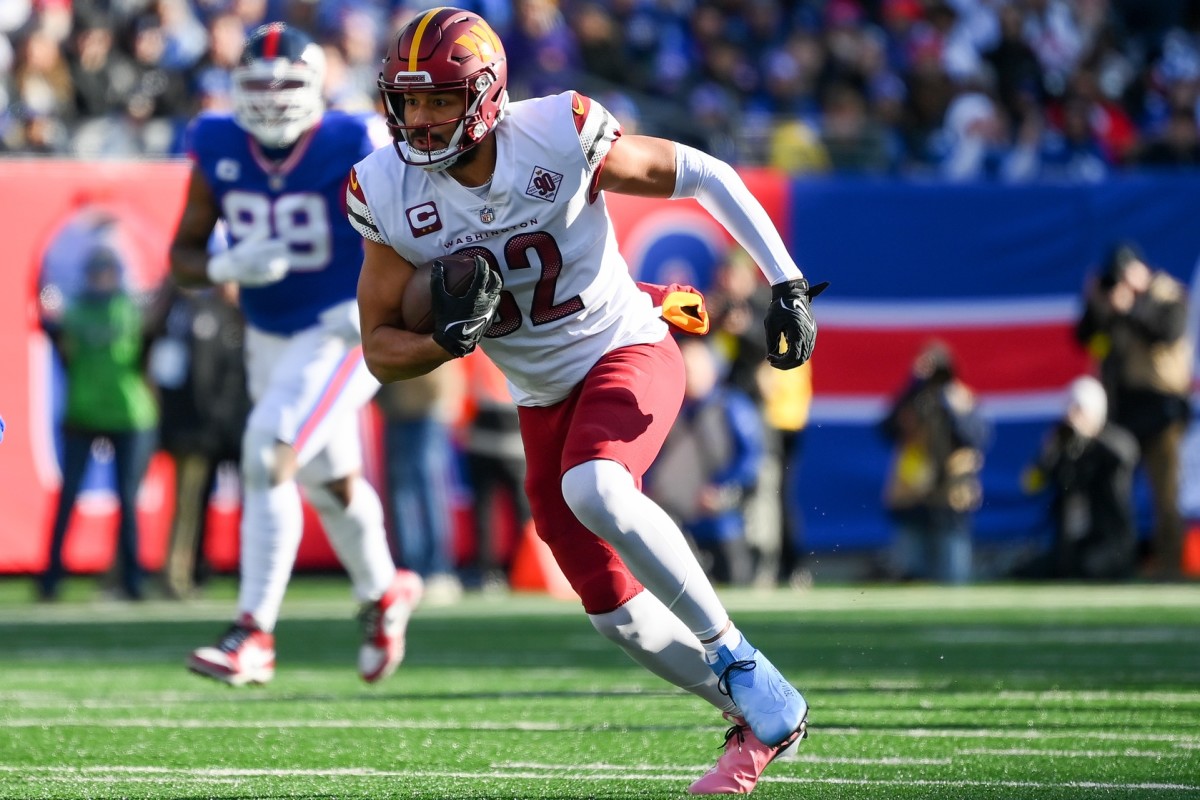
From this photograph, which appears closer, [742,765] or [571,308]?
[742,765]

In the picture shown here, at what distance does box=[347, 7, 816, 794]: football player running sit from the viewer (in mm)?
3871

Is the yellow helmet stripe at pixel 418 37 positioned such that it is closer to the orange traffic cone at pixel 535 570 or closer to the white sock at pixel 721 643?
the white sock at pixel 721 643

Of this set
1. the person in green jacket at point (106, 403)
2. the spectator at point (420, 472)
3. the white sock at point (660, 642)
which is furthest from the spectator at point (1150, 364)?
the white sock at point (660, 642)

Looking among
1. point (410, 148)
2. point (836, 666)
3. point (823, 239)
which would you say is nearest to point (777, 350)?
point (410, 148)

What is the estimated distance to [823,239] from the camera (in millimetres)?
11719

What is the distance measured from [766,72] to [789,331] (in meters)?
10.5

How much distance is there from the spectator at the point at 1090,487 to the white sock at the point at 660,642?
725 cm

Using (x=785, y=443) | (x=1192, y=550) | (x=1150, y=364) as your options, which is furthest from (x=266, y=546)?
(x=1192, y=550)

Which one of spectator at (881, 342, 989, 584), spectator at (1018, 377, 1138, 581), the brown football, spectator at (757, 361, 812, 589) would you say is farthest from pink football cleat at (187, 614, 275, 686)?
spectator at (1018, 377, 1138, 581)

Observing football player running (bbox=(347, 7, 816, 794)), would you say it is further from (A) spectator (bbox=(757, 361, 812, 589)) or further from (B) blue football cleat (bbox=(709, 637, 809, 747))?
(A) spectator (bbox=(757, 361, 812, 589))

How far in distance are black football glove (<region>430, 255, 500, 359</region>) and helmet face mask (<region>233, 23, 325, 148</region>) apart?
2348mm

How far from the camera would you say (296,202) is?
6035 millimetres

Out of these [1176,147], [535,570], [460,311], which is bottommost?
[535,570]

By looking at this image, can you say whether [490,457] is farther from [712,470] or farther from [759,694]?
[759,694]
